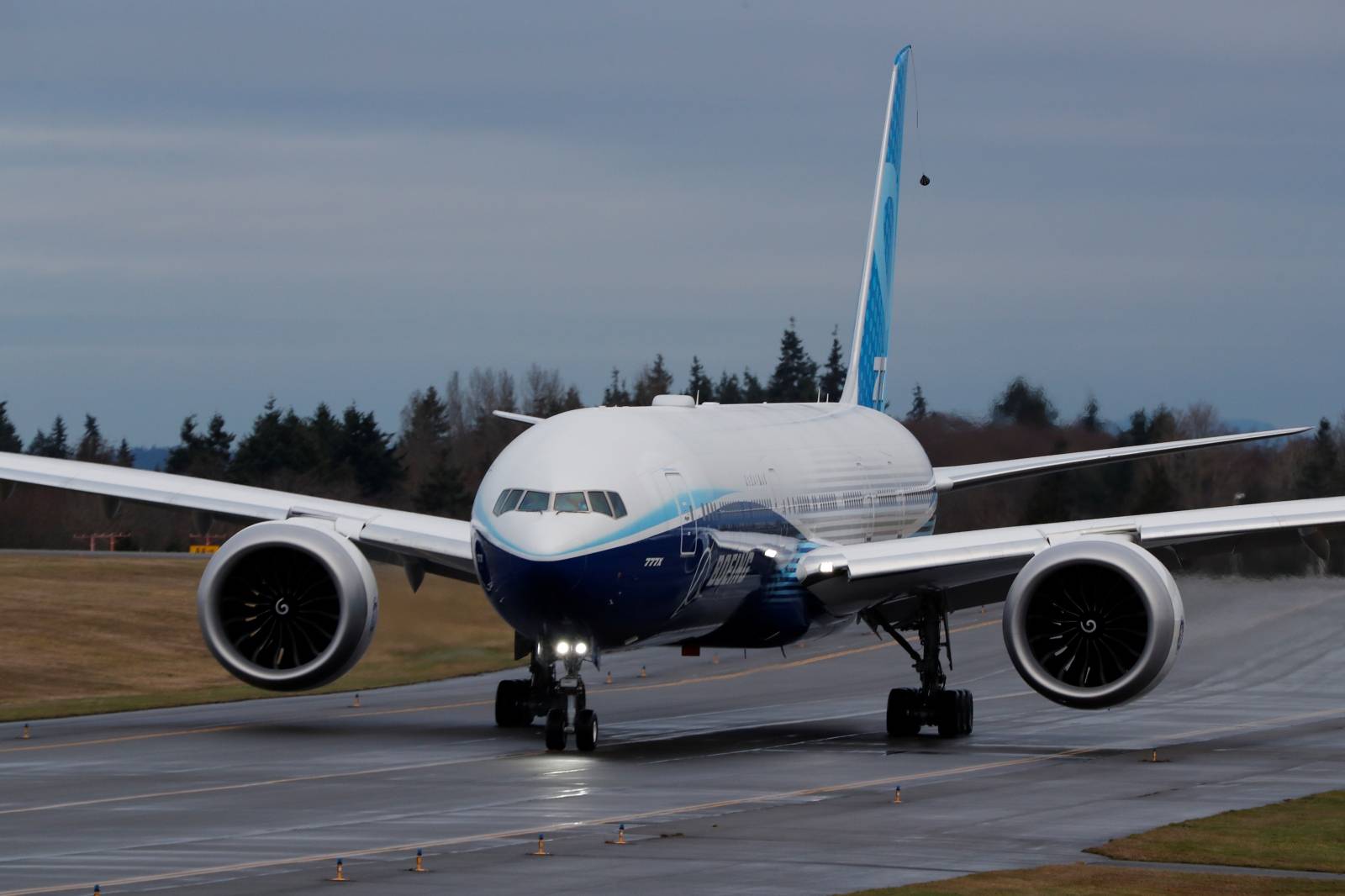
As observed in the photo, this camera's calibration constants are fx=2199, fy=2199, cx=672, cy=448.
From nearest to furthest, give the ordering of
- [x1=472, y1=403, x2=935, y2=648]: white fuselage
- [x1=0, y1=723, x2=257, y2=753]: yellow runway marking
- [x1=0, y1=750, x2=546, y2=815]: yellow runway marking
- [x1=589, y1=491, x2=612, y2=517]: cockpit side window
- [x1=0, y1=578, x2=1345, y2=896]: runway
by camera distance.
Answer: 1. [x1=0, y1=578, x2=1345, y2=896]: runway
2. [x1=0, y1=750, x2=546, y2=815]: yellow runway marking
3. [x1=472, y1=403, x2=935, y2=648]: white fuselage
4. [x1=589, y1=491, x2=612, y2=517]: cockpit side window
5. [x1=0, y1=723, x2=257, y2=753]: yellow runway marking

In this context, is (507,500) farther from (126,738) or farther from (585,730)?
(126,738)

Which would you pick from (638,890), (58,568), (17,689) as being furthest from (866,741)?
(58,568)

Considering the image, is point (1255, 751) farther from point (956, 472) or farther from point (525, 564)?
point (956, 472)

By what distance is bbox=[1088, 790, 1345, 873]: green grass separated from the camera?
19359 millimetres

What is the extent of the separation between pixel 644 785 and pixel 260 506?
34.4 ft

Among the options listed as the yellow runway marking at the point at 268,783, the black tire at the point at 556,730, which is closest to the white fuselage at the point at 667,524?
the black tire at the point at 556,730

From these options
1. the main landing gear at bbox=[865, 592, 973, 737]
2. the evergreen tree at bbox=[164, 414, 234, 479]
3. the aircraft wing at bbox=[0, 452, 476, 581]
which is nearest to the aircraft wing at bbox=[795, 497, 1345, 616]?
the main landing gear at bbox=[865, 592, 973, 737]

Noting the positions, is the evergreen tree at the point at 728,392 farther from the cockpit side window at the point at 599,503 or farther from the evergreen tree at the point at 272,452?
the cockpit side window at the point at 599,503

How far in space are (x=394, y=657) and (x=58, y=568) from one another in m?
19.4

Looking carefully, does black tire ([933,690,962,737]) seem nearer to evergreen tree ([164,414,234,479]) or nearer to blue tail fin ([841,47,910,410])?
blue tail fin ([841,47,910,410])

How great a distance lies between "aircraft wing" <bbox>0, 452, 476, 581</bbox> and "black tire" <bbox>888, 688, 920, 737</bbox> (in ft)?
21.0

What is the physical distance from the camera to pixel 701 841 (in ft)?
66.5

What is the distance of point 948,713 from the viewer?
3188cm

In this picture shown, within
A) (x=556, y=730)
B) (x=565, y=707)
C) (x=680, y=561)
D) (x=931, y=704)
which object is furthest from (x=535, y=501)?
(x=931, y=704)
